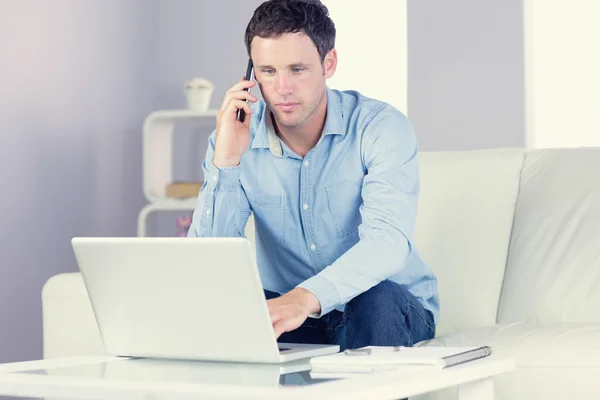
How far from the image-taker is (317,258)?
2.07 m

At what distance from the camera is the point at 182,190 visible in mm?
3857

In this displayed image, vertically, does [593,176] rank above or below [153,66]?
below

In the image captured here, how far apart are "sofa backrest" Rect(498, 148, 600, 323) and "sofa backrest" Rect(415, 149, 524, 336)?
1.4 inches

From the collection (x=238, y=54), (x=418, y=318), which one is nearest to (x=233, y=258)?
(x=418, y=318)

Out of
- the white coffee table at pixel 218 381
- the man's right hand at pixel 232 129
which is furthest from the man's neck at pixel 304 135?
the white coffee table at pixel 218 381

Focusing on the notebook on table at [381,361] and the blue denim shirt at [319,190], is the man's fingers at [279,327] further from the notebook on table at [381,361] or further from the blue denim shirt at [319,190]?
the blue denim shirt at [319,190]

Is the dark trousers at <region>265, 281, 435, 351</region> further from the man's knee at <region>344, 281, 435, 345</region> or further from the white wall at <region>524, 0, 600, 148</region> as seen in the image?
the white wall at <region>524, 0, 600, 148</region>

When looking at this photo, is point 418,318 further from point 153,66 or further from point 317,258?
point 153,66

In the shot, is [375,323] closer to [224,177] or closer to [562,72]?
[224,177]

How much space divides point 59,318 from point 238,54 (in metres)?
2.07

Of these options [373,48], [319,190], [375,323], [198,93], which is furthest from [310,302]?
[373,48]

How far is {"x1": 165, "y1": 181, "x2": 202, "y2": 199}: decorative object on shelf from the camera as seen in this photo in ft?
12.6

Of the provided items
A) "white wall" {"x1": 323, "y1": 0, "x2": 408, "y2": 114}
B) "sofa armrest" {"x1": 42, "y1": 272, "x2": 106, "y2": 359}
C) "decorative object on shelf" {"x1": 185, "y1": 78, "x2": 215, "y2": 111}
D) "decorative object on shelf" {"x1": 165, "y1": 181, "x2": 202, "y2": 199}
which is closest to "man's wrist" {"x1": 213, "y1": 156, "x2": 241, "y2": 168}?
"sofa armrest" {"x1": 42, "y1": 272, "x2": 106, "y2": 359}

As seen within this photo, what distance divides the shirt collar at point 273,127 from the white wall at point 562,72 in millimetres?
1851
